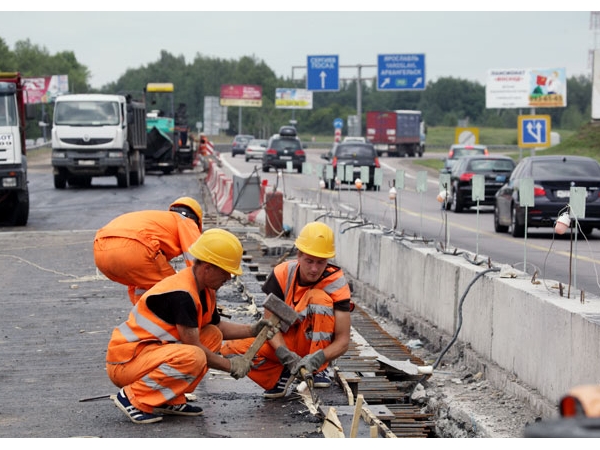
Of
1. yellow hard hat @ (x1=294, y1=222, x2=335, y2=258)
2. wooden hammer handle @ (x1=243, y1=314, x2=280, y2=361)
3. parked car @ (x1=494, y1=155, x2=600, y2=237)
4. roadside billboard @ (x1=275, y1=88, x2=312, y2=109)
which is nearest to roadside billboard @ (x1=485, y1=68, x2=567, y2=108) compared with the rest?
roadside billboard @ (x1=275, y1=88, x2=312, y2=109)

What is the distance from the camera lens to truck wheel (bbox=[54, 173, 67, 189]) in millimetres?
38031

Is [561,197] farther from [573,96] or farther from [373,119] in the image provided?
[573,96]

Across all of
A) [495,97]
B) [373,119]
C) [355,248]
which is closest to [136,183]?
[355,248]

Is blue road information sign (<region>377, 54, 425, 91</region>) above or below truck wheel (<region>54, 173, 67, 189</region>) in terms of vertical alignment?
above

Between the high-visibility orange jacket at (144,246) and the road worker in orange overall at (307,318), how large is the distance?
3.71 ft

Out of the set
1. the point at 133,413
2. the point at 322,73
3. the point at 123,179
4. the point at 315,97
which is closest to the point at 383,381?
the point at 133,413

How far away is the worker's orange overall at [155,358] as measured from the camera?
6.70 m

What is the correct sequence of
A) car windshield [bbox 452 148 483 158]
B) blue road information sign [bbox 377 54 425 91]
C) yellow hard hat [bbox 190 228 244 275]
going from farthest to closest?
blue road information sign [bbox 377 54 425 91] < car windshield [bbox 452 148 483 158] < yellow hard hat [bbox 190 228 244 275]

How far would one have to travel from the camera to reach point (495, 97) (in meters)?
75.1


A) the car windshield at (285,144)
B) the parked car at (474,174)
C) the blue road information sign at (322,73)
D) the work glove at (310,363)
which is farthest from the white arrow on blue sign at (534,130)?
the blue road information sign at (322,73)

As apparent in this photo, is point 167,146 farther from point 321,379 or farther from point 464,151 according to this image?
point 321,379

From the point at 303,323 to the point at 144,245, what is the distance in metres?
1.59

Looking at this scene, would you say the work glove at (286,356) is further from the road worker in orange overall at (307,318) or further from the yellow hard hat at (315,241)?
the yellow hard hat at (315,241)

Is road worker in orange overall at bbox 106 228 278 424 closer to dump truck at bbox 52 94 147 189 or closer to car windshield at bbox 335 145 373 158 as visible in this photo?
dump truck at bbox 52 94 147 189
